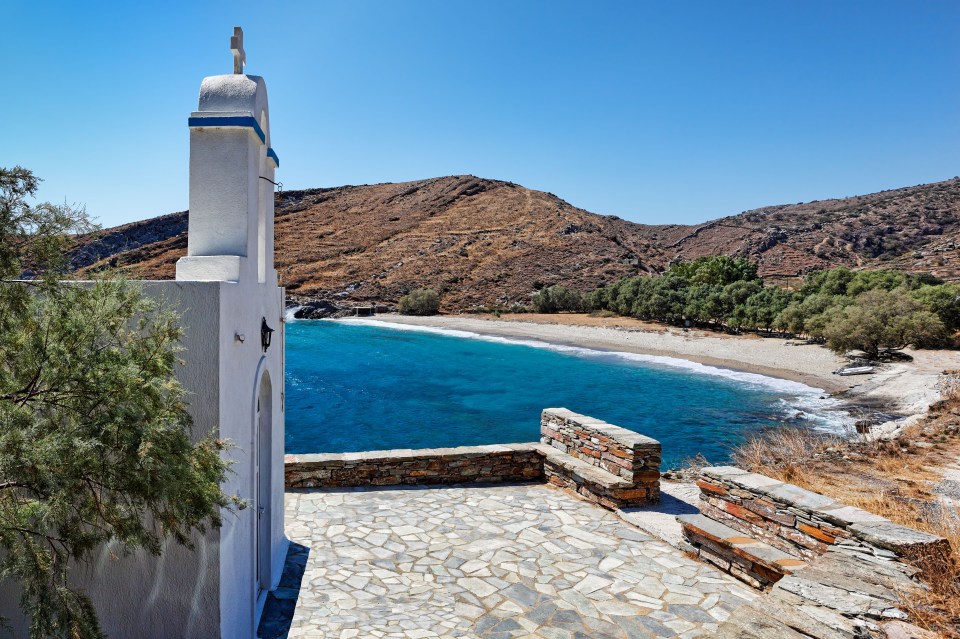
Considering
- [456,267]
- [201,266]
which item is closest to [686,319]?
[456,267]

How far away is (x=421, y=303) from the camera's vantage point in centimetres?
6066

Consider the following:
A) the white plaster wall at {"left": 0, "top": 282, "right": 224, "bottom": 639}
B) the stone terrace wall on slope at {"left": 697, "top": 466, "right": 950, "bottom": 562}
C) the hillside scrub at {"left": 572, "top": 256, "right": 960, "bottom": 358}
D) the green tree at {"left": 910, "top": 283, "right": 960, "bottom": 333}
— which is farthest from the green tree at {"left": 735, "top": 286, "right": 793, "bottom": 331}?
the white plaster wall at {"left": 0, "top": 282, "right": 224, "bottom": 639}

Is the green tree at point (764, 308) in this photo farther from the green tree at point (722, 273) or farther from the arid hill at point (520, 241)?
the arid hill at point (520, 241)

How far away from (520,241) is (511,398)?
53.4 metres

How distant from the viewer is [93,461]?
7.88ft

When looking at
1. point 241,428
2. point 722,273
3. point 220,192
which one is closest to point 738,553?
point 241,428

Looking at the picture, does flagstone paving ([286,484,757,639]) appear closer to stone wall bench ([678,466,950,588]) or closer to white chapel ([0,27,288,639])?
stone wall bench ([678,466,950,588])

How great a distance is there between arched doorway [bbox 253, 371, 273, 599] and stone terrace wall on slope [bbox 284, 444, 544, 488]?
88.2 inches

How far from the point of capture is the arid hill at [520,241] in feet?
210

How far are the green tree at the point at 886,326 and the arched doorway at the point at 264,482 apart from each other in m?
30.0

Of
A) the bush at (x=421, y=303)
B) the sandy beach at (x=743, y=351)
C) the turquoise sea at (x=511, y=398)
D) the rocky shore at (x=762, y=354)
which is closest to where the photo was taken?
the turquoise sea at (x=511, y=398)

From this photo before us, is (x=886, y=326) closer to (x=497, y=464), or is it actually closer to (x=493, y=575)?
(x=497, y=464)

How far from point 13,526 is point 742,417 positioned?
21.7m

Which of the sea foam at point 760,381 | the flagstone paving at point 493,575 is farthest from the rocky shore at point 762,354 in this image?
the flagstone paving at point 493,575
